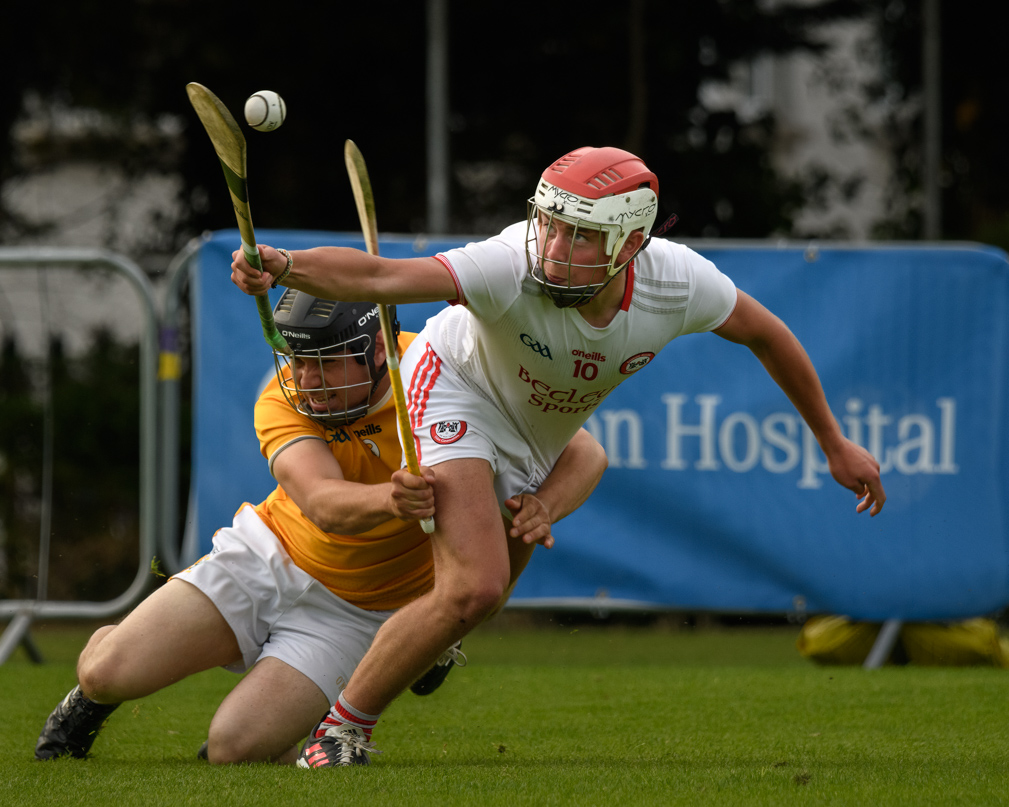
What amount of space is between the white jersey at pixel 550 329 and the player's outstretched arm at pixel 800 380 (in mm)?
92

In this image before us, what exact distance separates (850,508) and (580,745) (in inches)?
102

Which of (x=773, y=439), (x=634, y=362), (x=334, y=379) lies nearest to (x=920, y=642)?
(x=773, y=439)

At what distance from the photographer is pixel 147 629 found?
13.3 ft

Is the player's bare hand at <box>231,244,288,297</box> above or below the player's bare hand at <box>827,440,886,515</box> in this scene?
above

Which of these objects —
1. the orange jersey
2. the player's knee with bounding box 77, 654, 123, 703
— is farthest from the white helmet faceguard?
the player's knee with bounding box 77, 654, 123, 703

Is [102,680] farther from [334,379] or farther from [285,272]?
[285,272]

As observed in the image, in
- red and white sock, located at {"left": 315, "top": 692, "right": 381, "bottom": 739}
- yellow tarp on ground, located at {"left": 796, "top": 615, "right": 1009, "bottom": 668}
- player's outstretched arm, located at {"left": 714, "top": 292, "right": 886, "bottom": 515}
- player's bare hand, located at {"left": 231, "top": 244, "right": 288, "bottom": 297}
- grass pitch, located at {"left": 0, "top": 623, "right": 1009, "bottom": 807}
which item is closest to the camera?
player's bare hand, located at {"left": 231, "top": 244, "right": 288, "bottom": 297}

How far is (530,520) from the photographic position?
12.7 feet

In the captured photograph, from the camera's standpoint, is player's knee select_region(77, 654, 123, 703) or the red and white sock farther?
player's knee select_region(77, 654, 123, 703)

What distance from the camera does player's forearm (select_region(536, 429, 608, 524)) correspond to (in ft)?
13.5

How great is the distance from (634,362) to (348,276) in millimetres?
1091

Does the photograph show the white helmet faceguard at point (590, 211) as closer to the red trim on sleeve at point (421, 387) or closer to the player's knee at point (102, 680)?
the red trim on sleeve at point (421, 387)

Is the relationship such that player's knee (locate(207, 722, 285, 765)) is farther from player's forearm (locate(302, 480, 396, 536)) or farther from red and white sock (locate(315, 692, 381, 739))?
player's forearm (locate(302, 480, 396, 536))

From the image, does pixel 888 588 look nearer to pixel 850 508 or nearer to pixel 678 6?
pixel 850 508
